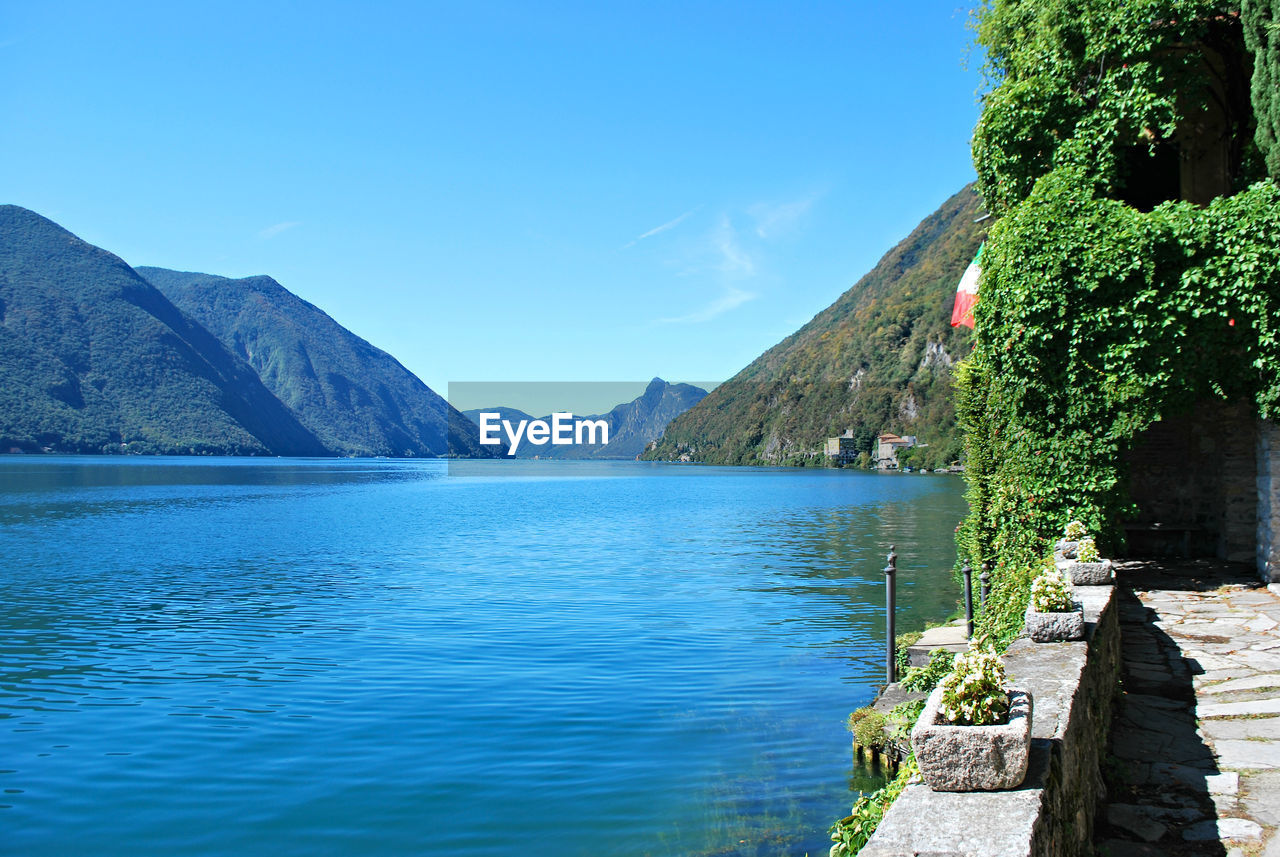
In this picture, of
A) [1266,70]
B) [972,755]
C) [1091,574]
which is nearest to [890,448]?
[1266,70]

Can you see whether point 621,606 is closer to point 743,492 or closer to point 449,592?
point 449,592

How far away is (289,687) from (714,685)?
21.0ft

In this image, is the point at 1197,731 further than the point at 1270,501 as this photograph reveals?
No

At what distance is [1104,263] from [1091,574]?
491cm

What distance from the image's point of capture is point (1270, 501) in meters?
11.4

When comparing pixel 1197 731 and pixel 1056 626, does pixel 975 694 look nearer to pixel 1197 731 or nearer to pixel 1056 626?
pixel 1056 626

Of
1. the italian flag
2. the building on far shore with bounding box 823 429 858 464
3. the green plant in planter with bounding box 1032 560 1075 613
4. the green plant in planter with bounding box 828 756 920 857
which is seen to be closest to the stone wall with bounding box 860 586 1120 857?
the green plant in planter with bounding box 1032 560 1075 613

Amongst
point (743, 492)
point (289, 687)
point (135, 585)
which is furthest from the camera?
point (743, 492)

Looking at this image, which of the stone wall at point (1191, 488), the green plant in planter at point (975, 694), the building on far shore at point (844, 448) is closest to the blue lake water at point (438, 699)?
the green plant in planter at point (975, 694)

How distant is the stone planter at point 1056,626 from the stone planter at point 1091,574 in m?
2.58

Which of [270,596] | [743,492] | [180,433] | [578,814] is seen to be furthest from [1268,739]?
[180,433]

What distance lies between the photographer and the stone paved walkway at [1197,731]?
16.5 feet

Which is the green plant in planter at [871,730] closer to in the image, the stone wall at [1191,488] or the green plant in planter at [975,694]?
the green plant in planter at [975,694]

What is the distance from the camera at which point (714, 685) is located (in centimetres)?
1295
